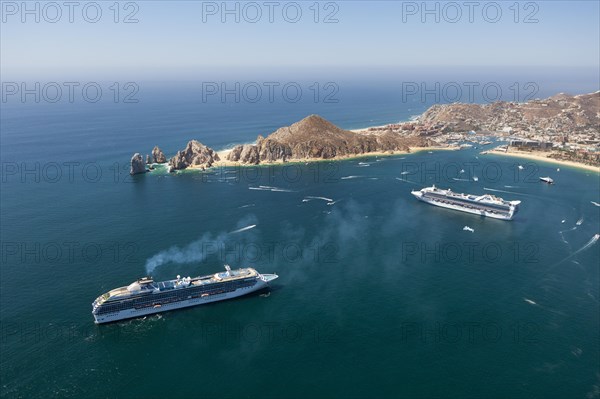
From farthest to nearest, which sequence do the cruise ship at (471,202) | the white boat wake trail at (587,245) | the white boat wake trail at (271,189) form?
1. the white boat wake trail at (271,189)
2. the cruise ship at (471,202)
3. the white boat wake trail at (587,245)

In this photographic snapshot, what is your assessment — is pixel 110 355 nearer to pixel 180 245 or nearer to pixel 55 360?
pixel 55 360

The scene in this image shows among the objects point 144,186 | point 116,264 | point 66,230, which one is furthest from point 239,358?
point 144,186

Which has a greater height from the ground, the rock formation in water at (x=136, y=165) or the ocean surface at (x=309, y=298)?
the rock formation in water at (x=136, y=165)

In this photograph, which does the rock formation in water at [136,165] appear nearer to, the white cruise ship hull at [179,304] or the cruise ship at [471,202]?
the white cruise ship hull at [179,304]

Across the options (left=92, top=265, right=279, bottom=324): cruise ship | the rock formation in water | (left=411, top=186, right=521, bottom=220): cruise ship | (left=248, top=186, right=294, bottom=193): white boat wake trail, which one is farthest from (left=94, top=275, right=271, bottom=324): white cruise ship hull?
the rock formation in water

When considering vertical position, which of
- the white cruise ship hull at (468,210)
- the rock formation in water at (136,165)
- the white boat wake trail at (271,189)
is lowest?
the white cruise ship hull at (468,210)

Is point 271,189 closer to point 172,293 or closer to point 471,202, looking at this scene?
point 471,202

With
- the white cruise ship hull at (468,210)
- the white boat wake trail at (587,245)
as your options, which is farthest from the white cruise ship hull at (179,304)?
the white cruise ship hull at (468,210)
